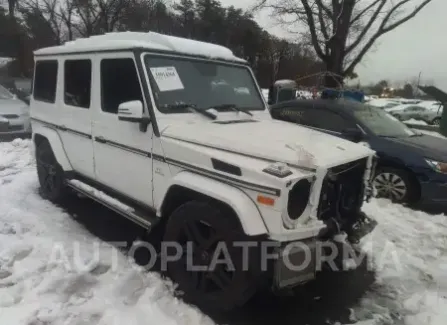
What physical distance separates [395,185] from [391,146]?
623 millimetres

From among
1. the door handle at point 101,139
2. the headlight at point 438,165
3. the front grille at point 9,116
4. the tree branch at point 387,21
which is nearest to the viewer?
the door handle at point 101,139

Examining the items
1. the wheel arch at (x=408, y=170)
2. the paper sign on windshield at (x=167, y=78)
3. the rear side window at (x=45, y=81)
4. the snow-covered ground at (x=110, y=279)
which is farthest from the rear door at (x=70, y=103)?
the wheel arch at (x=408, y=170)

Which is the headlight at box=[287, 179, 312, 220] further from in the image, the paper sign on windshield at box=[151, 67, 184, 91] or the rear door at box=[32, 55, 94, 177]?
the rear door at box=[32, 55, 94, 177]

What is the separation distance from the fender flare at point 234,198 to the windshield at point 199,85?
861 mm

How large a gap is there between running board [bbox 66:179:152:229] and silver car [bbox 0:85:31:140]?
5486mm

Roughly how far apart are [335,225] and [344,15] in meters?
14.2

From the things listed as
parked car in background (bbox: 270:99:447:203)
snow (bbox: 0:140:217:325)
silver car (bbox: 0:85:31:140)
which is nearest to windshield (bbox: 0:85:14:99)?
silver car (bbox: 0:85:31:140)

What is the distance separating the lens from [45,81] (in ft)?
18.5

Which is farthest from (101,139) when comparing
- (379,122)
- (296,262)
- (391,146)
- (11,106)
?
(11,106)

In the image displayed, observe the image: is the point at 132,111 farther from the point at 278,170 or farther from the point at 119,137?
the point at 278,170

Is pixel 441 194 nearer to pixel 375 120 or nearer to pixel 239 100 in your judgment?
pixel 375 120

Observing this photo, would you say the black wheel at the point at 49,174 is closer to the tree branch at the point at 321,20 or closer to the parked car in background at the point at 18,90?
the parked car in background at the point at 18,90

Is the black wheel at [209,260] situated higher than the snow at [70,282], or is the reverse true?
the black wheel at [209,260]

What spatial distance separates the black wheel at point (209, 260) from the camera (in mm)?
3090
